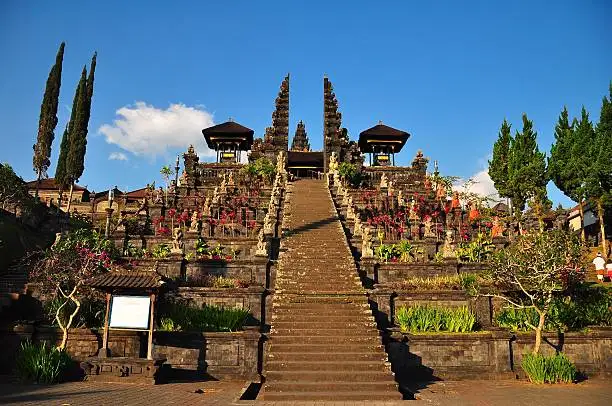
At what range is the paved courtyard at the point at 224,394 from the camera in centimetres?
977

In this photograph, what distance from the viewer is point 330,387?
11.2 metres

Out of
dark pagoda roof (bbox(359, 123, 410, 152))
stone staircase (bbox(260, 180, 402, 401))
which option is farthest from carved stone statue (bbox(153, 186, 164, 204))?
dark pagoda roof (bbox(359, 123, 410, 152))

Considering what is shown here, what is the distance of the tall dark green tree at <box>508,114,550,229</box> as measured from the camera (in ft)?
119

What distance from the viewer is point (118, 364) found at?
12312mm

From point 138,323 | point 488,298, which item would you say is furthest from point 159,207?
point 488,298

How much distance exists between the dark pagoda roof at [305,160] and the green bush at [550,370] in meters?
37.8

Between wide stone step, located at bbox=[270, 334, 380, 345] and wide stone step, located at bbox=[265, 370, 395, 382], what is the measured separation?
1.49 meters

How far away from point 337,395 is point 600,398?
232 inches

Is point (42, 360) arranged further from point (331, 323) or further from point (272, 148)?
point (272, 148)

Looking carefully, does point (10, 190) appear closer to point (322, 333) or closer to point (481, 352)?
point (322, 333)

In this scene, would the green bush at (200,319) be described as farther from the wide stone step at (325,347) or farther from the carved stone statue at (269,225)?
the carved stone statue at (269,225)

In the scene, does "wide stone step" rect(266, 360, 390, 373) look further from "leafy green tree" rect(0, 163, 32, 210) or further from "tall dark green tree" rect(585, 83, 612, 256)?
"tall dark green tree" rect(585, 83, 612, 256)

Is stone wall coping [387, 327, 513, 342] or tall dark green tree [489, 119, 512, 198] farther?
tall dark green tree [489, 119, 512, 198]

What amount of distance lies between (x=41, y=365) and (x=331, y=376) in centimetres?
739
